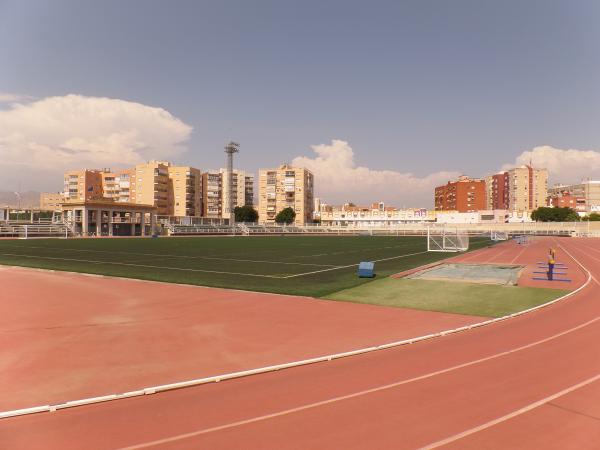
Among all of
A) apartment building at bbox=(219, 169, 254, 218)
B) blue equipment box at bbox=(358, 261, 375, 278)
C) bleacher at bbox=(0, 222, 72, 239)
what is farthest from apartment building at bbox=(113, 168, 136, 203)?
blue equipment box at bbox=(358, 261, 375, 278)

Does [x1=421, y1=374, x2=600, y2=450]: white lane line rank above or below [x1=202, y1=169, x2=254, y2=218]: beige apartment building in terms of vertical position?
below

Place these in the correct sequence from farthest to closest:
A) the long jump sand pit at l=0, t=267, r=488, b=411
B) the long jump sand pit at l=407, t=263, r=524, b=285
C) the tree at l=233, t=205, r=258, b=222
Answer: the tree at l=233, t=205, r=258, b=222 < the long jump sand pit at l=407, t=263, r=524, b=285 < the long jump sand pit at l=0, t=267, r=488, b=411

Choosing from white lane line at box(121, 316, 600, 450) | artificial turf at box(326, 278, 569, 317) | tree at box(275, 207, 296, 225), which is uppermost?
tree at box(275, 207, 296, 225)

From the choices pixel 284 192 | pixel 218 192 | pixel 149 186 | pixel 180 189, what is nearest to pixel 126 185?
pixel 149 186

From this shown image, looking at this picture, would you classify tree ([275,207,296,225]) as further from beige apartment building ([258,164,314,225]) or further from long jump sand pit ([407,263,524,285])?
long jump sand pit ([407,263,524,285])

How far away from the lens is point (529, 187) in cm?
16925

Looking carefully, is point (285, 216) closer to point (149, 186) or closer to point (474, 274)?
point (149, 186)

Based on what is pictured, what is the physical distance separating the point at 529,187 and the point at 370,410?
629ft

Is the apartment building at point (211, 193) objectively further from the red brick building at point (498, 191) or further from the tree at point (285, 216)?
the red brick building at point (498, 191)

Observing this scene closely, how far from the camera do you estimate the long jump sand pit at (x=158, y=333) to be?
7828mm

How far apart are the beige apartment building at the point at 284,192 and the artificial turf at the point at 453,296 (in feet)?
440

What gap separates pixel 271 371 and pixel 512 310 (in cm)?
992

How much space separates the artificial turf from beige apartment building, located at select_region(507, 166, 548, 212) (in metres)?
175

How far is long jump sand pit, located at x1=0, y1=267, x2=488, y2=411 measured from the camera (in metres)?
7.83
